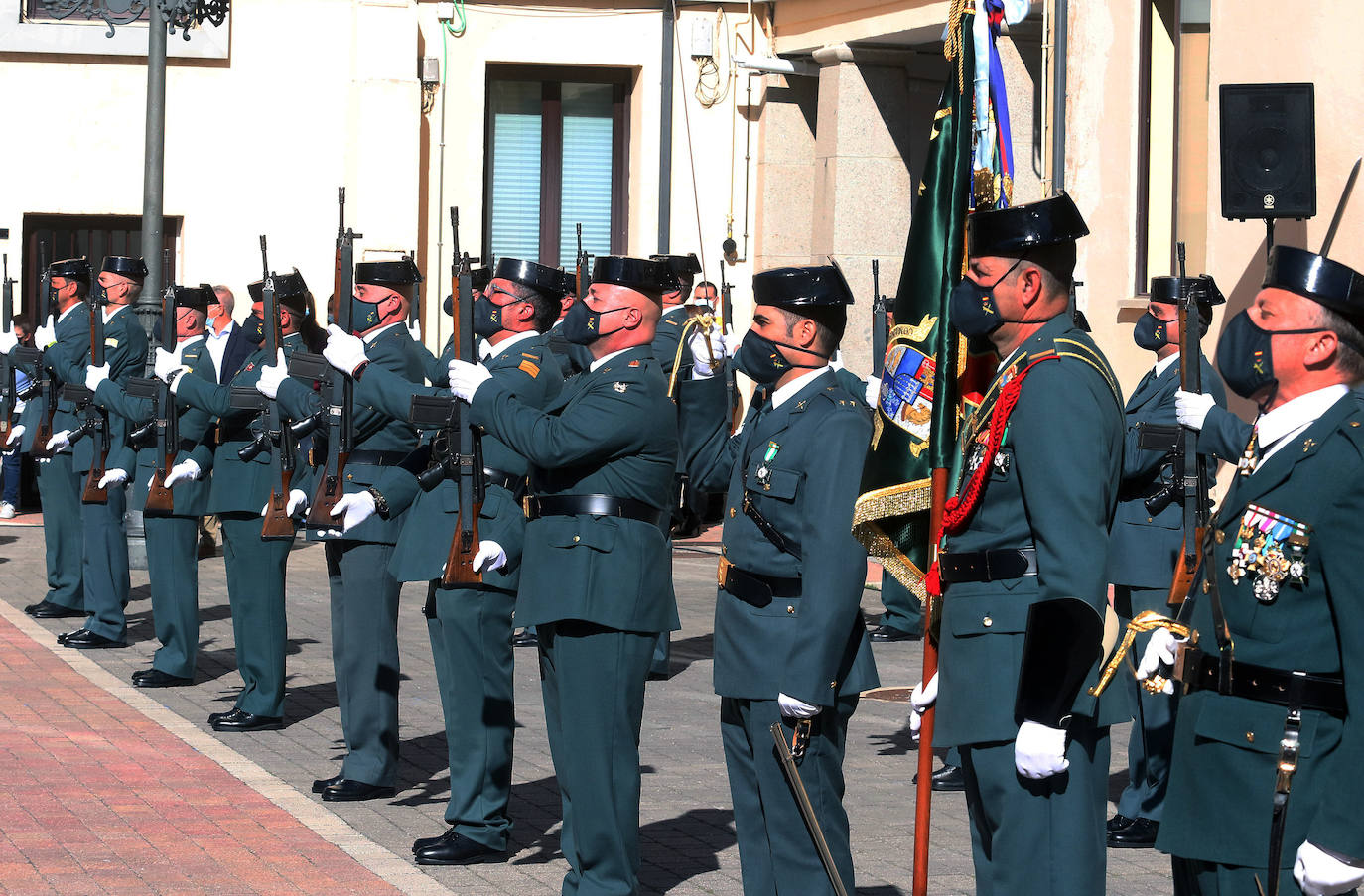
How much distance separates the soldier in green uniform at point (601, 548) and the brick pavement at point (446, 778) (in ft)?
2.05

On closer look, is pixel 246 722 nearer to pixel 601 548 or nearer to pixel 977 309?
pixel 601 548

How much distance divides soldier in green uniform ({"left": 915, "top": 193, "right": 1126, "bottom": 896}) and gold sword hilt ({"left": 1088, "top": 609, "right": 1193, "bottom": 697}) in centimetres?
3

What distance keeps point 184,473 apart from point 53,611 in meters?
3.13

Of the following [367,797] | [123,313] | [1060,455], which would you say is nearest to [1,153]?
[123,313]

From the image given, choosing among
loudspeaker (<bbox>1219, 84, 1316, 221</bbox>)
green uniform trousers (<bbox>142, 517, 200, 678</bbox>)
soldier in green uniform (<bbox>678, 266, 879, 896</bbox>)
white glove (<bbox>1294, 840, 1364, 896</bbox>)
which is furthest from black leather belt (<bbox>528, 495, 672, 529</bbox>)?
loudspeaker (<bbox>1219, 84, 1316, 221</bbox>)

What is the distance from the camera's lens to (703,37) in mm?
21109

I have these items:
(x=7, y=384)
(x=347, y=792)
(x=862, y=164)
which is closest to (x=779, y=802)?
(x=347, y=792)

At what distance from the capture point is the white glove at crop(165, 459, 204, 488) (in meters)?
10.4

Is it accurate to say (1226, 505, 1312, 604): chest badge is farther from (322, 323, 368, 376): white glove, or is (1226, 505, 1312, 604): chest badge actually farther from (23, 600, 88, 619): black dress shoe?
(23, 600, 88, 619): black dress shoe

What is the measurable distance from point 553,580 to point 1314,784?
278 centimetres

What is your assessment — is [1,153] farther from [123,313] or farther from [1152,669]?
[1152,669]

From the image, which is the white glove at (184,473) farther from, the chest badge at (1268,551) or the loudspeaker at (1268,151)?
the chest badge at (1268,551)

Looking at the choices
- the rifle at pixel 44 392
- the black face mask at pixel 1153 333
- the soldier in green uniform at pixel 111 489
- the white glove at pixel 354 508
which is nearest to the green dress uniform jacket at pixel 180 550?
the soldier in green uniform at pixel 111 489

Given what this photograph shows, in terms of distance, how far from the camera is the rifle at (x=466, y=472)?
22.4 ft
